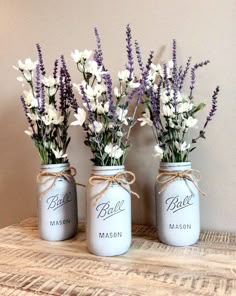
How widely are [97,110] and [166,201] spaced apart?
0.28 meters

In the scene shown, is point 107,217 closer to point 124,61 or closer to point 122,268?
point 122,268

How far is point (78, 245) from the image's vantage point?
85 cm

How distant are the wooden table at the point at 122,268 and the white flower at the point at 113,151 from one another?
0.77 feet

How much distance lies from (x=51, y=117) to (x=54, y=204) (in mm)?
237

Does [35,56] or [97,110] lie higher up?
[35,56]

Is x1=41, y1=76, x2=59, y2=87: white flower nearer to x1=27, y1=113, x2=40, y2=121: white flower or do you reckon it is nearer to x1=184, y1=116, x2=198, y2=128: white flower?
x1=27, y1=113, x2=40, y2=121: white flower

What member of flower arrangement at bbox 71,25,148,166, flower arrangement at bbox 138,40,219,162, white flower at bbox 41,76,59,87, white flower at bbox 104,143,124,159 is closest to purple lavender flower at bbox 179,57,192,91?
flower arrangement at bbox 138,40,219,162

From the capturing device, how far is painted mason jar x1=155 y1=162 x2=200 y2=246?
797 millimetres

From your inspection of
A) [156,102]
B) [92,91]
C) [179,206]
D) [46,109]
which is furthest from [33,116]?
[179,206]

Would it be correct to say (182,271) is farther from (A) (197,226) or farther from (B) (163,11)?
(B) (163,11)

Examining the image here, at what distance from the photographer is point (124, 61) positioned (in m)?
1.02

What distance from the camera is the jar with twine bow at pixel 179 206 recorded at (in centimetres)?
80

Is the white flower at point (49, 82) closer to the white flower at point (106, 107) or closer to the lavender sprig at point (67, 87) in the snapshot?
the lavender sprig at point (67, 87)

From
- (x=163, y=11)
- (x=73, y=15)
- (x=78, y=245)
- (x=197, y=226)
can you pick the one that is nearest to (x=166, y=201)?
(x=197, y=226)
